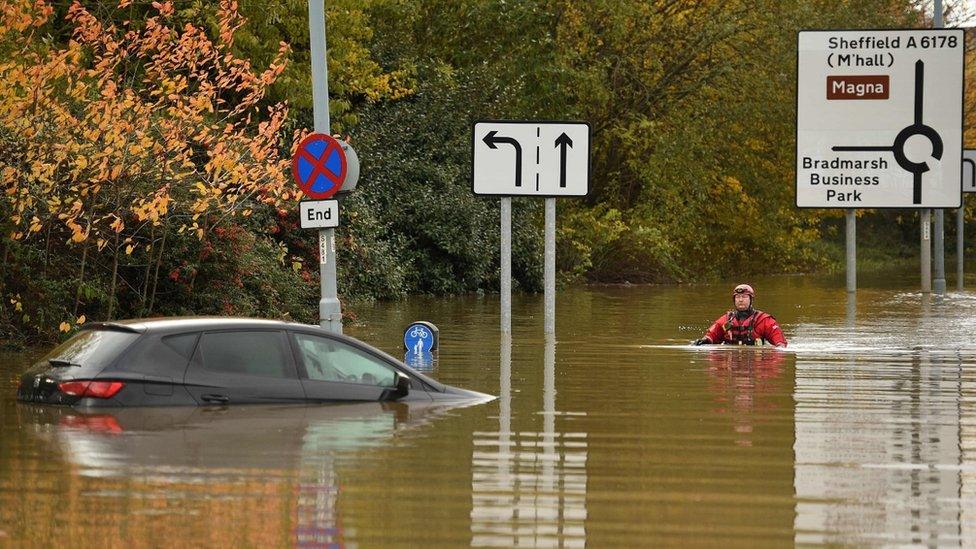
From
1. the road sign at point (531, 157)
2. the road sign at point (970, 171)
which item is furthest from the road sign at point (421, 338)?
the road sign at point (970, 171)

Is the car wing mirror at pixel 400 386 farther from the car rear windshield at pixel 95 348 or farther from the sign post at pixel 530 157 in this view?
the sign post at pixel 530 157

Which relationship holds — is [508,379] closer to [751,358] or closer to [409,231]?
[751,358]

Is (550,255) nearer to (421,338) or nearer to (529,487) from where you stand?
(421,338)

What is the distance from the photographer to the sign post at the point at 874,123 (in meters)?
21.7

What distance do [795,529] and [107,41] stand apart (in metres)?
14.5

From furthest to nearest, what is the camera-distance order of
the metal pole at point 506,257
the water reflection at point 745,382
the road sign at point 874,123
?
the metal pole at point 506,257 → the road sign at point 874,123 → the water reflection at point 745,382

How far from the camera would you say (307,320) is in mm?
28094

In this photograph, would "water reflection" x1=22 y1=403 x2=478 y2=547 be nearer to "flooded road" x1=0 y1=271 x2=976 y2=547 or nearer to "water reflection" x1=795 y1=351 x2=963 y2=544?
"flooded road" x1=0 y1=271 x2=976 y2=547

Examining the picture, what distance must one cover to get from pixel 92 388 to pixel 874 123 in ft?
37.5

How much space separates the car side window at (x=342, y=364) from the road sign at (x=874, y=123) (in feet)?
25.9

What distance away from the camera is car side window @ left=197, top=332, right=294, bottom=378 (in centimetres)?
1438

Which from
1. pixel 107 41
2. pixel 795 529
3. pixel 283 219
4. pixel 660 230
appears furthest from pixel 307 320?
pixel 660 230

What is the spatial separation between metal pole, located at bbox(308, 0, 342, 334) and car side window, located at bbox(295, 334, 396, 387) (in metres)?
4.11

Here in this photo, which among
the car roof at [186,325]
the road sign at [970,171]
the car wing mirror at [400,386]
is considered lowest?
the car wing mirror at [400,386]
